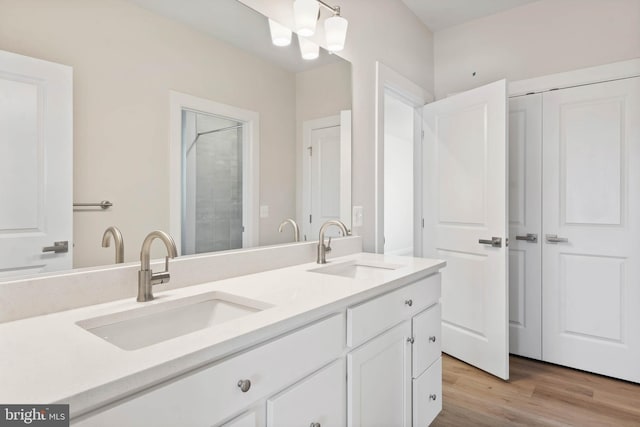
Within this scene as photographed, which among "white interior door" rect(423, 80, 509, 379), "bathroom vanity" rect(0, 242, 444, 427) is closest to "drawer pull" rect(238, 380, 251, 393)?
"bathroom vanity" rect(0, 242, 444, 427)

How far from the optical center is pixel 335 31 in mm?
→ 1807

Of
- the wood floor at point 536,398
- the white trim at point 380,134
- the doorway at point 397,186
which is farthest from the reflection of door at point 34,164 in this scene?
the doorway at point 397,186

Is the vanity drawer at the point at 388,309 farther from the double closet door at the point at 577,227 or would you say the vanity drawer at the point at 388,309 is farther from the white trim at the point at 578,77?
the white trim at the point at 578,77

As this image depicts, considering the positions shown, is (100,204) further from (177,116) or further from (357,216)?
(357,216)

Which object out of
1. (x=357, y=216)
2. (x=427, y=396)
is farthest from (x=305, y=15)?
(x=427, y=396)

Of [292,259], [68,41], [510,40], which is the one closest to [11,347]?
[68,41]

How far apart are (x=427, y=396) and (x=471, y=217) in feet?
4.41

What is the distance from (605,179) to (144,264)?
2757 millimetres

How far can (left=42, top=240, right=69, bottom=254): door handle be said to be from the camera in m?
0.98

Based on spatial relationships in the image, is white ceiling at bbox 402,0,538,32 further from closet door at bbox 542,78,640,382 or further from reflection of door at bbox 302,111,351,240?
reflection of door at bbox 302,111,351,240

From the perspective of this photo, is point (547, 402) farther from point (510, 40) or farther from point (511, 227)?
point (510, 40)

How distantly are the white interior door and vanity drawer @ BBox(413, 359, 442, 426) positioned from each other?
0.82m

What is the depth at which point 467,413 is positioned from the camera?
2.00 meters

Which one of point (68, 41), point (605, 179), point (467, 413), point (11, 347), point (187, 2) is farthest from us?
point (605, 179)
